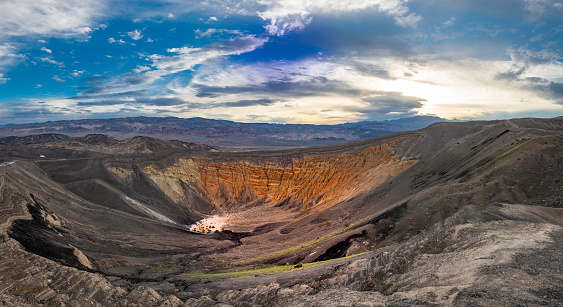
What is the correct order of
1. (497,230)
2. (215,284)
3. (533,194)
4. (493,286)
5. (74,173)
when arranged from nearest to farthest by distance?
(493,286)
(497,230)
(215,284)
(533,194)
(74,173)

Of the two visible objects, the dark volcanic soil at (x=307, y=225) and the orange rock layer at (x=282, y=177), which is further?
the orange rock layer at (x=282, y=177)

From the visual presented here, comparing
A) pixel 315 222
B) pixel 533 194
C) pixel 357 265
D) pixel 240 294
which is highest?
pixel 533 194

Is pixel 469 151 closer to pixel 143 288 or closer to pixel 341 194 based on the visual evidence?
pixel 341 194

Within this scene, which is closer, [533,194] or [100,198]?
[533,194]

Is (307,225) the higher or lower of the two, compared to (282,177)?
lower

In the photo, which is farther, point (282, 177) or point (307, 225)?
point (282, 177)

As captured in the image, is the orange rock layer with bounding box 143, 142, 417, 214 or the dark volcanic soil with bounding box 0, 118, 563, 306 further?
the orange rock layer with bounding box 143, 142, 417, 214

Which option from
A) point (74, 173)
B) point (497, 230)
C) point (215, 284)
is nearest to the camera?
point (497, 230)

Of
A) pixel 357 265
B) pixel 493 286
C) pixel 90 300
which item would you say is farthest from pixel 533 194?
pixel 90 300
